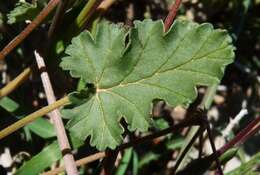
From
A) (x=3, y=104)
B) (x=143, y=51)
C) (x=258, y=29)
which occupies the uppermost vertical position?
(x=143, y=51)

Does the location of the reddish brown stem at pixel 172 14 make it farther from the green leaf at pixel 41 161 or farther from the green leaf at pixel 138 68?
the green leaf at pixel 41 161

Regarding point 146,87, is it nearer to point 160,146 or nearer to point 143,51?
point 143,51

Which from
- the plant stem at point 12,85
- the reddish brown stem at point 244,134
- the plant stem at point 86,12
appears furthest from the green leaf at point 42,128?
the reddish brown stem at point 244,134

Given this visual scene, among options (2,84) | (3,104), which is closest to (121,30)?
(3,104)

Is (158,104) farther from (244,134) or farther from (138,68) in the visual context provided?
(138,68)

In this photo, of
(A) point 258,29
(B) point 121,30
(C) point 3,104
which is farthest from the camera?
(A) point 258,29

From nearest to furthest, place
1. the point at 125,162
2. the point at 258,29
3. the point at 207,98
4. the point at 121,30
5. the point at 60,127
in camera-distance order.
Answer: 1. the point at 121,30
2. the point at 60,127
3. the point at 125,162
4. the point at 207,98
5. the point at 258,29

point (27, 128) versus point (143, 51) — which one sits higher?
point (143, 51)
